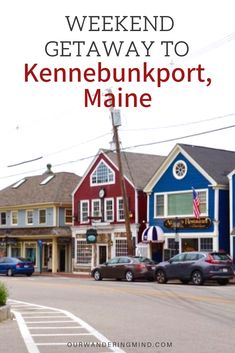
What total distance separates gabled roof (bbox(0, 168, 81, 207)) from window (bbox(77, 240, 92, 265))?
172 inches

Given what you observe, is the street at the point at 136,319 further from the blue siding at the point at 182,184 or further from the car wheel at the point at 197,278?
the blue siding at the point at 182,184

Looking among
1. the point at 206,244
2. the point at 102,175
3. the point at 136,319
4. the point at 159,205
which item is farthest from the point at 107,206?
the point at 136,319

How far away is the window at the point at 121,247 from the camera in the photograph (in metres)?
47.9

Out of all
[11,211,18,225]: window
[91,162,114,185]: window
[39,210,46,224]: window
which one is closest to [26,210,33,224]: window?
[39,210,46,224]: window

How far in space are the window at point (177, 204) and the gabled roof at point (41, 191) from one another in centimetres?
1190

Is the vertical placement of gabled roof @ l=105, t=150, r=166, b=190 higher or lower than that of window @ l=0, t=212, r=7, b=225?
higher

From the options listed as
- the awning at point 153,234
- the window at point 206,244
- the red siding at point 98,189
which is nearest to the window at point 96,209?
the red siding at point 98,189

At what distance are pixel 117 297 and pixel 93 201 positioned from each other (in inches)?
1088

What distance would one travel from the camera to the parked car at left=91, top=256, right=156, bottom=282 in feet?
119

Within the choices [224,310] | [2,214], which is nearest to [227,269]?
[224,310]

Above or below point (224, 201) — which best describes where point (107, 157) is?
above

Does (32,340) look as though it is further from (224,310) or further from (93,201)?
(93,201)

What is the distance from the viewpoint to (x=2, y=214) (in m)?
60.6

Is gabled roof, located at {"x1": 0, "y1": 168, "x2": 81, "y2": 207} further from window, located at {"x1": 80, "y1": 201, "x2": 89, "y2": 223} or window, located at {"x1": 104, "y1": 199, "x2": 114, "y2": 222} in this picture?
window, located at {"x1": 104, "y1": 199, "x2": 114, "y2": 222}
